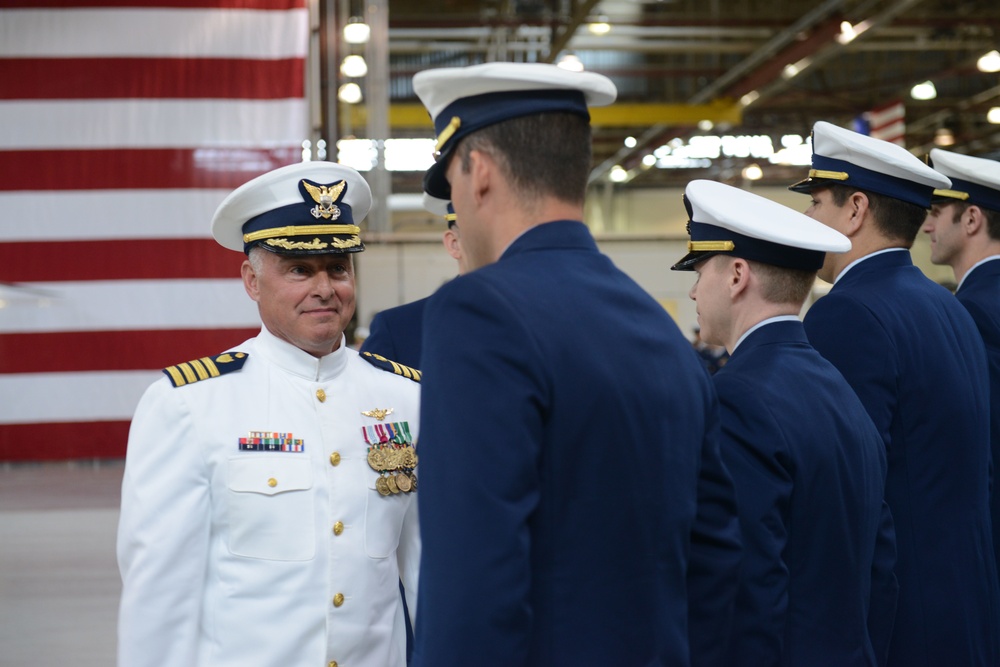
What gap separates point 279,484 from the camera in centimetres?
172

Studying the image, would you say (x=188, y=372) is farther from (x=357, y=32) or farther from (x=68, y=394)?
(x=357, y=32)

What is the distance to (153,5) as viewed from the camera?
520cm

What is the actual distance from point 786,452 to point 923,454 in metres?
0.61

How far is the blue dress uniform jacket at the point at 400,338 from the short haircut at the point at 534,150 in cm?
130

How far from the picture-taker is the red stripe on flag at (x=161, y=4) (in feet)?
16.8

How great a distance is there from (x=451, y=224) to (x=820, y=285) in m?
12.2

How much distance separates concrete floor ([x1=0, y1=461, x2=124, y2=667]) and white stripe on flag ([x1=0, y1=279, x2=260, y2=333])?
704 millimetres

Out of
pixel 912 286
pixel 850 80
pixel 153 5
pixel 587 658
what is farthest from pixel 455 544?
pixel 850 80

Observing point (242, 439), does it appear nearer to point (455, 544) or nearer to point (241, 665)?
point (241, 665)

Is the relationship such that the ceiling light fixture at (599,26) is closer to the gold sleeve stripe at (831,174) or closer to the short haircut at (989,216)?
the short haircut at (989,216)

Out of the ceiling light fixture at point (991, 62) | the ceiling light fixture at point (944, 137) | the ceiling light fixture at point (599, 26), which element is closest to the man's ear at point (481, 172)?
the ceiling light fixture at point (599, 26)

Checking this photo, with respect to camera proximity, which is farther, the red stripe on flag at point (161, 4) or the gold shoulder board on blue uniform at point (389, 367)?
the red stripe on flag at point (161, 4)

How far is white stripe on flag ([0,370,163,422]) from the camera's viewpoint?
5277 mm

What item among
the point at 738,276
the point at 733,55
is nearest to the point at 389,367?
the point at 738,276
